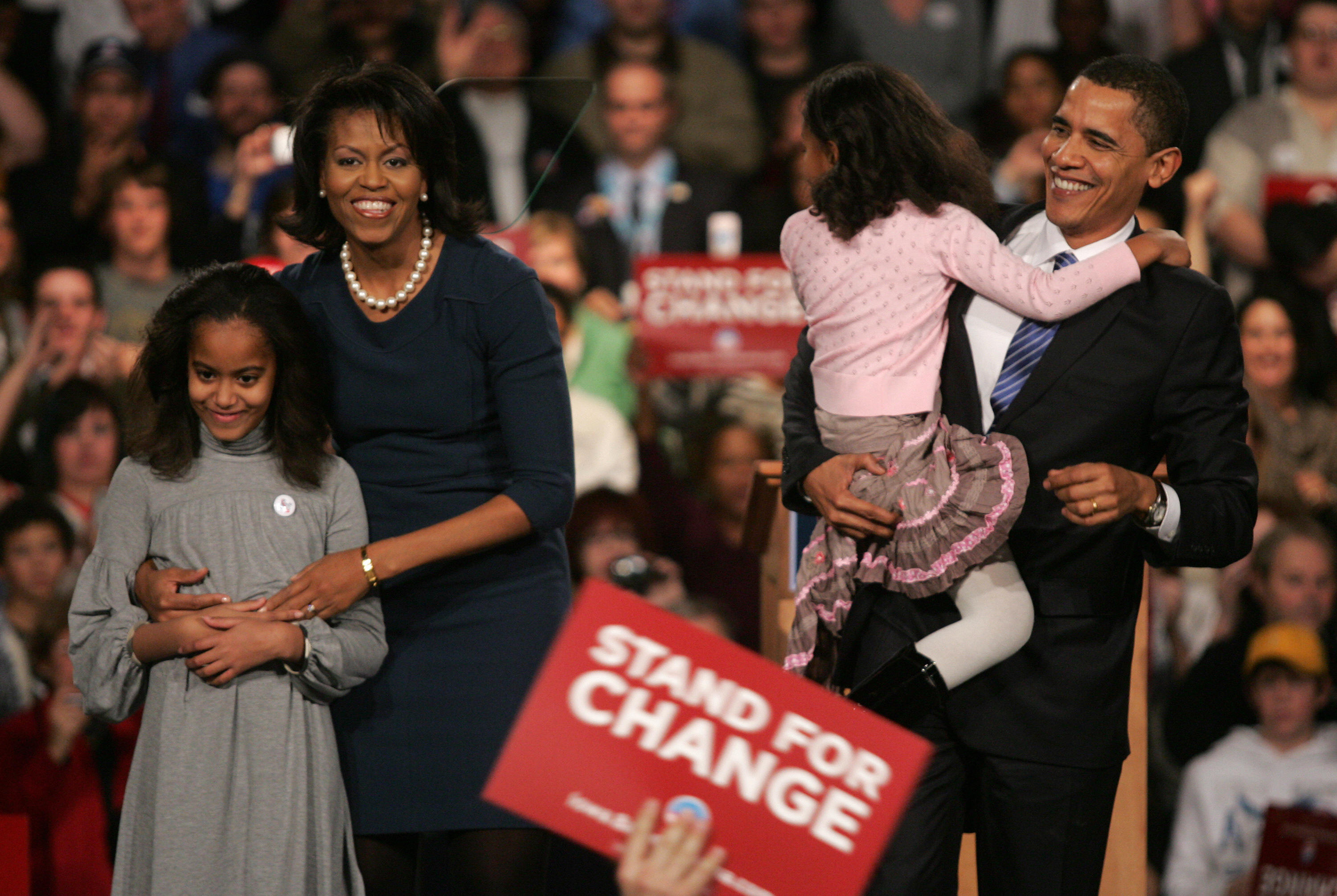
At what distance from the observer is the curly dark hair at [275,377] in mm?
2176

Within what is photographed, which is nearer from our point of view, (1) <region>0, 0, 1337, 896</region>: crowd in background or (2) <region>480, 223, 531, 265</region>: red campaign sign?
(1) <region>0, 0, 1337, 896</region>: crowd in background

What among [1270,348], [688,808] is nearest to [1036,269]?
Result: [688,808]

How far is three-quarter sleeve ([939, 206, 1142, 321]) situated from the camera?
2152 mm

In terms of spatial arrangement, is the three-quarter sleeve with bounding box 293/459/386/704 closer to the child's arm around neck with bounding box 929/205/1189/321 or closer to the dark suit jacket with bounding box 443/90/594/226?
the dark suit jacket with bounding box 443/90/594/226

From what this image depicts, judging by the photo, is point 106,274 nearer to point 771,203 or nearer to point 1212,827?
point 771,203

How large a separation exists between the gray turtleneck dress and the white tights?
758 millimetres

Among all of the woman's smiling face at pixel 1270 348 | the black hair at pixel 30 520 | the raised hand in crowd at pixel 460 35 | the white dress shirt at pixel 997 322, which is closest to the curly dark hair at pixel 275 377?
the white dress shirt at pixel 997 322

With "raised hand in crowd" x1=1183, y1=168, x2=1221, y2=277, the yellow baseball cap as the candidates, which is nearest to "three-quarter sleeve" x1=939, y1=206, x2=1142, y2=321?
the yellow baseball cap

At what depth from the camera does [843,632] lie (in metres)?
2.28

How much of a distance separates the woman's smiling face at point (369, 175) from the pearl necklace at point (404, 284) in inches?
2.9

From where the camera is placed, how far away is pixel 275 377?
2197mm

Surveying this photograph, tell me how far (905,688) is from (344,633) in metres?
0.75

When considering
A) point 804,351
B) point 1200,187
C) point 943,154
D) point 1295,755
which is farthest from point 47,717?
point 1200,187

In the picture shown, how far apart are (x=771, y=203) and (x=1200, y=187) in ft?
4.70
